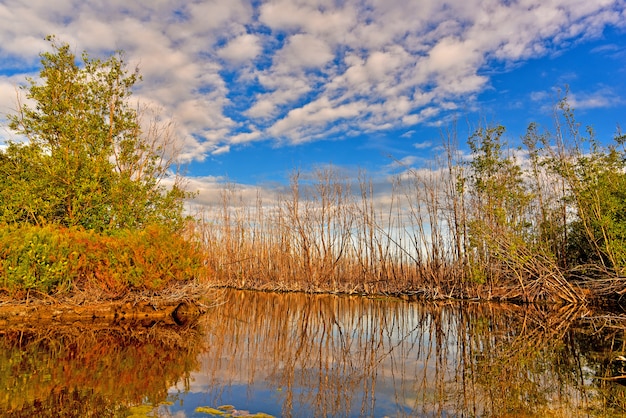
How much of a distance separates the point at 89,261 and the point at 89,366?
13.7ft

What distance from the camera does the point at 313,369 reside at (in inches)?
214

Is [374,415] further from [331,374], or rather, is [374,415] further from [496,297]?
[496,297]

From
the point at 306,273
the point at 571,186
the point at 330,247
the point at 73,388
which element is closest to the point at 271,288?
the point at 306,273

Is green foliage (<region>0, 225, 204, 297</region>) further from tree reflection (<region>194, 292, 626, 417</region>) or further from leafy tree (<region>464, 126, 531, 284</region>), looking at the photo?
leafy tree (<region>464, 126, 531, 284</region>)

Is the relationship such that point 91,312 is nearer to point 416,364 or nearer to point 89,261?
point 89,261

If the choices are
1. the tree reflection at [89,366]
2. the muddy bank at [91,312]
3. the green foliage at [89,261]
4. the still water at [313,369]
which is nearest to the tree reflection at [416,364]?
the still water at [313,369]

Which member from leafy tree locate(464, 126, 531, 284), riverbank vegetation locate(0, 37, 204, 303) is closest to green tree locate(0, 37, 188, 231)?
riverbank vegetation locate(0, 37, 204, 303)

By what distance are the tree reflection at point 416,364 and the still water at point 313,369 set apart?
2 cm

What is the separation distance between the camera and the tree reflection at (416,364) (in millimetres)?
4098

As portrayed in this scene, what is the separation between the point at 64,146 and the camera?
11.6m

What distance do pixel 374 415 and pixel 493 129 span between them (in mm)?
14106

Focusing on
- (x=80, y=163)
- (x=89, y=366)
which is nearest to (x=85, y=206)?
(x=80, y=163)

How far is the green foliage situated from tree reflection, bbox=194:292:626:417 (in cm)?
177

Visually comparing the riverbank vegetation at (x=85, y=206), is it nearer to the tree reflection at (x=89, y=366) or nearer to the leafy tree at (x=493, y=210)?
the tree reflection at (x=89, y=366)
